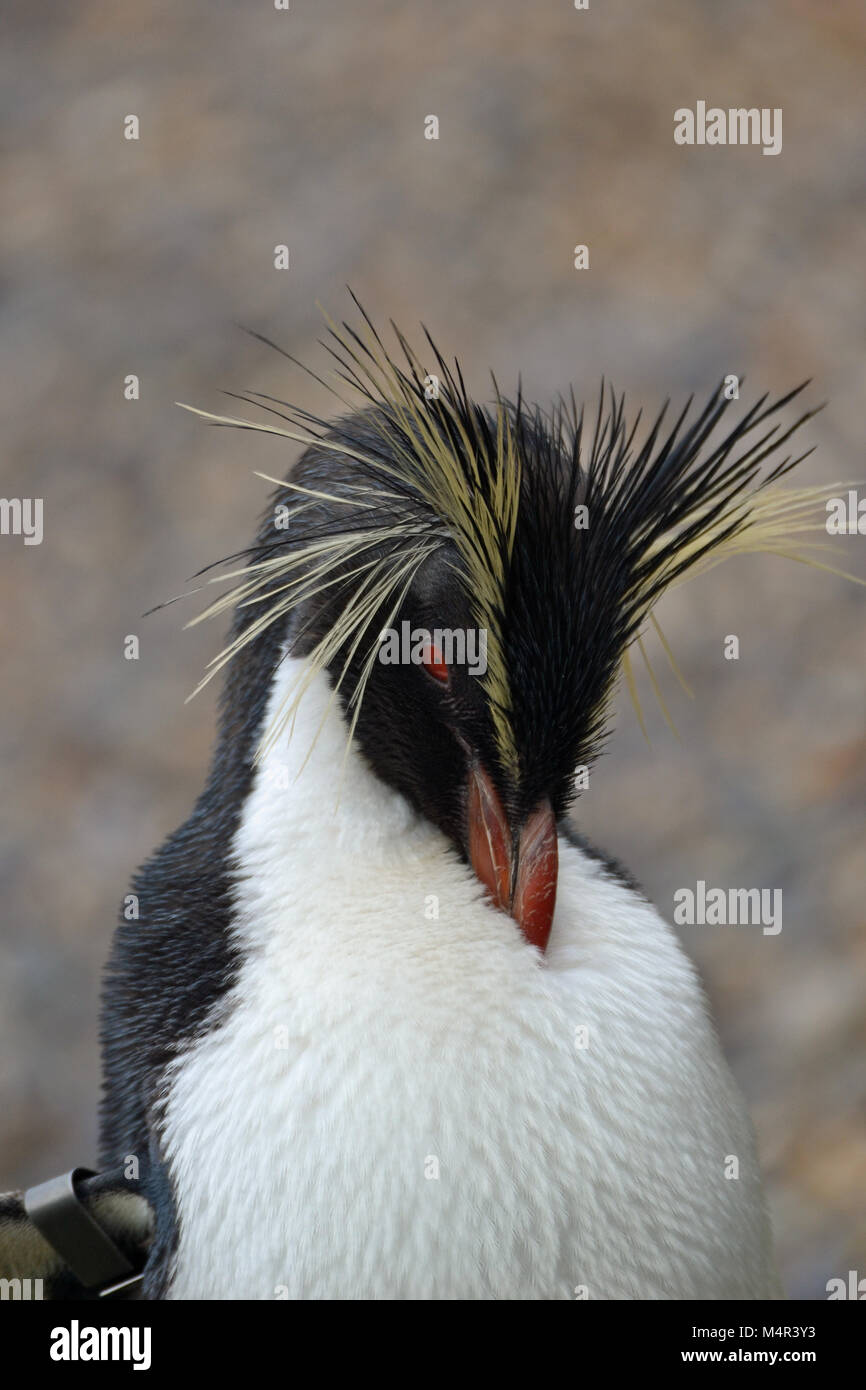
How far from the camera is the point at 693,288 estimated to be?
1802 mm

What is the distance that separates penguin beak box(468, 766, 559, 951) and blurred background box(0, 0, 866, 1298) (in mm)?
926

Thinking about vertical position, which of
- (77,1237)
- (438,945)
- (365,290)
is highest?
(365,290)

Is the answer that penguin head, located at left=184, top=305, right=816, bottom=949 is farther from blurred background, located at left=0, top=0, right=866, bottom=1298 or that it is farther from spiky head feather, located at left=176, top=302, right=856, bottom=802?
blurred background, located at left=0, top=0, right=866, bottom=1298

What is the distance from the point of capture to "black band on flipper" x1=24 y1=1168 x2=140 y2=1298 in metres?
0.83

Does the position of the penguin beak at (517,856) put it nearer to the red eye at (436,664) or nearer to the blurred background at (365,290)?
the red eye at (436,664)

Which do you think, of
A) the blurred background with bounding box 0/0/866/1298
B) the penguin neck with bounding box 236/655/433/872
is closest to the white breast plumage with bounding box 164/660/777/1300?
the penguin neck with bounding box 236/655/433/872

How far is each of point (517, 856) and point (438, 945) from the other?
0.23ft

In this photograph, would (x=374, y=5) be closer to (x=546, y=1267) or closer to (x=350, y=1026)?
(x=350, y=1026)

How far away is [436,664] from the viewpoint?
2.73 feet

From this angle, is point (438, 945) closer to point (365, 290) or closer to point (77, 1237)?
point (77, 1237)

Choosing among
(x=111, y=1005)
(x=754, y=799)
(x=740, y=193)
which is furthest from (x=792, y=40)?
(x=111, y=1005)

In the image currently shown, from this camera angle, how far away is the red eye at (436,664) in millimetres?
829

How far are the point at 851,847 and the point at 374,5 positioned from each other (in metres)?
1.27

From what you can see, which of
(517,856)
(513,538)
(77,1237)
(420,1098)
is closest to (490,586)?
(513,538)
